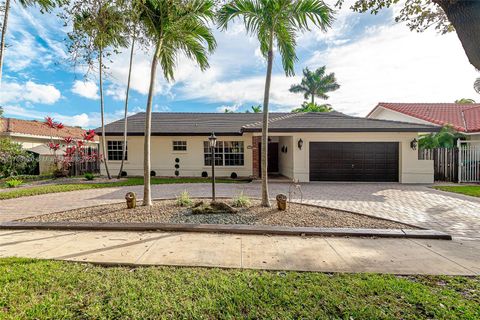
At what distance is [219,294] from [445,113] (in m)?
25.4

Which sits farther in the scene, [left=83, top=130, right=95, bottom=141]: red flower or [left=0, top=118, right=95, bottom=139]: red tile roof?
[left=0, top=118, right=95, bottom=139]: red tile roof

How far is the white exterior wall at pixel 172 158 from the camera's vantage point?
15.4 meters

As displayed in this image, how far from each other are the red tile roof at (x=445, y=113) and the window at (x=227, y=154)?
590 inches

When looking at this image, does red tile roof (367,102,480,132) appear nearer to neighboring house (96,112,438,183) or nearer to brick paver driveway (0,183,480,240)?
neighboring house (96,112,438,183)

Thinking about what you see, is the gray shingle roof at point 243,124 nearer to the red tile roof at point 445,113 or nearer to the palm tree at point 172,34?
the palm tree at point 172,34

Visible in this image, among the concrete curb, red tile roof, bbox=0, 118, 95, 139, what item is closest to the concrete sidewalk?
the concrete curb

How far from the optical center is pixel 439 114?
760 inches

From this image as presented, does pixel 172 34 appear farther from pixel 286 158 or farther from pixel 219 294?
pixel 286 158

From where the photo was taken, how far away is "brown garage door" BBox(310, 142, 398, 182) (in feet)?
41.5

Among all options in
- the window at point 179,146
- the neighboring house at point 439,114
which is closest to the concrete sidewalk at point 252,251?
the window at point 179,146

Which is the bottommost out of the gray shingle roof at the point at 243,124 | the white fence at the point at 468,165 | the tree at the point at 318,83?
the white fence at the point at 468,165

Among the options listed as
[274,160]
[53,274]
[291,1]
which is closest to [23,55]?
[53,274]

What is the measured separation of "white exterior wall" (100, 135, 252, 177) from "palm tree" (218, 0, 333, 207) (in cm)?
834

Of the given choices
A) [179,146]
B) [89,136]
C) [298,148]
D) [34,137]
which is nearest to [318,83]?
[298,148]
